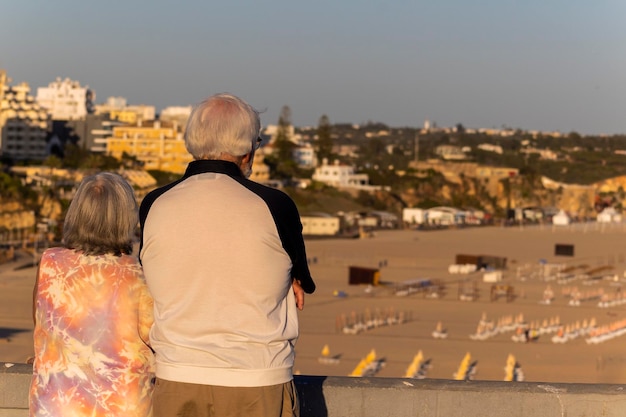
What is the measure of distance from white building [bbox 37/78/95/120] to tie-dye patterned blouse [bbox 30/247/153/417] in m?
102

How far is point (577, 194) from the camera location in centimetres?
9469

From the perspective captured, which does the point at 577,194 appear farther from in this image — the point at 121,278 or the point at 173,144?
the point at 121,278

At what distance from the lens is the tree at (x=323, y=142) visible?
350ft

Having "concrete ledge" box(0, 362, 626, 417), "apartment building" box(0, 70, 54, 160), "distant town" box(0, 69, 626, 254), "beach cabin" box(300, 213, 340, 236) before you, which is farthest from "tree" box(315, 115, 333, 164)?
"concrete ledge" box(0, 362, 626, 417)

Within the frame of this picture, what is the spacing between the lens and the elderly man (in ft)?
11.3

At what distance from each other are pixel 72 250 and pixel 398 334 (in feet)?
74.0

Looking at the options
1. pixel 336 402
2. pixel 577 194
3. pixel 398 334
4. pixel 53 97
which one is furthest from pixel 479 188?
pixel 336 402

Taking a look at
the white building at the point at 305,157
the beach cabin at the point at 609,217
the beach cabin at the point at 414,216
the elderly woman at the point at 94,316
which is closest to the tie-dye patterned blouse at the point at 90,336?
the elderly woman at the point at 94,316

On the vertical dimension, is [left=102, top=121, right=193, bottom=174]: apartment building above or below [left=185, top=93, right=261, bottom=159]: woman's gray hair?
below

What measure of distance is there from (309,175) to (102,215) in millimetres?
88662

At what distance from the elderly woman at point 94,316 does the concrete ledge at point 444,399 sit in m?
0.71

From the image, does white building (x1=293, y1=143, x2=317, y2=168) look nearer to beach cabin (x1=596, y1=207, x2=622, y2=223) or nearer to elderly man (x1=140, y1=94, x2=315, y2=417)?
beach cabin (x1=596, y1=207, x2=622, y2=223)

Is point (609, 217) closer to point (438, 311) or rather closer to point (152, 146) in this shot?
point (152, 146)

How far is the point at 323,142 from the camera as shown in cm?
10806
